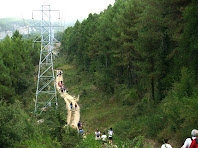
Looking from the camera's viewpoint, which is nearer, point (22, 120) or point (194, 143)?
point (194, 143)

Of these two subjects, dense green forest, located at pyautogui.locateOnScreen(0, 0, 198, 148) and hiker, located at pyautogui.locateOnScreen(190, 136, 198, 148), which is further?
dense green forest, located at pyautogui.locateOnScreen(0, 0, 198, 148)

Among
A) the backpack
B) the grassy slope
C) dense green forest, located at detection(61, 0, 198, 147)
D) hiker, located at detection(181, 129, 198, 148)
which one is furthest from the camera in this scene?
the grassy slope

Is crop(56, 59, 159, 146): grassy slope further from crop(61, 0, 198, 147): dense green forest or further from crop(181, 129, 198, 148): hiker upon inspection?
crop(181, 129, 198, 148): hiker

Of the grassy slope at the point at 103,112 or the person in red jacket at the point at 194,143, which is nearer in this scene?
the person in red jacket at the point at 194,143

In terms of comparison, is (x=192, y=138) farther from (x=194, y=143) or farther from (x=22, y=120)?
(x=22, y=120)

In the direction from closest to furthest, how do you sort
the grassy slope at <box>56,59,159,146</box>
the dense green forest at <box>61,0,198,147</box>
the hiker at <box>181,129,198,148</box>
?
the hiker at <box>181,129,198,148</box> < the dense green forest at <box>61,0,198,147</box> < the grassy slope at <box>56,59,159,146</box>

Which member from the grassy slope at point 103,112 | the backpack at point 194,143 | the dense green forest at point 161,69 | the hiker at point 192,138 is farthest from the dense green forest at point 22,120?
the backpack at point 194,143

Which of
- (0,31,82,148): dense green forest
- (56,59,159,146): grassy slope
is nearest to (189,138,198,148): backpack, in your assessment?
(0,31,82,148): dense green forest

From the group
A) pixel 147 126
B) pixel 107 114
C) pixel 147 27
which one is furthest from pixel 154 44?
pixel 107 114

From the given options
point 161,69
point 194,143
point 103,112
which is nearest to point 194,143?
point 194,143

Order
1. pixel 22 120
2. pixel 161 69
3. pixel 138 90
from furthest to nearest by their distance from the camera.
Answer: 1. pixel 138 90
2. pixel 161 69
3. pixel 22 120

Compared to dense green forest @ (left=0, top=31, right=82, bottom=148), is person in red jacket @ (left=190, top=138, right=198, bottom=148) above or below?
above

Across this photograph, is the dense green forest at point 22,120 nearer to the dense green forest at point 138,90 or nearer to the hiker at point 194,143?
the dense green forest at point 138,90

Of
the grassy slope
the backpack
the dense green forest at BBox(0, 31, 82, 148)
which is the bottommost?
the grassy slope
